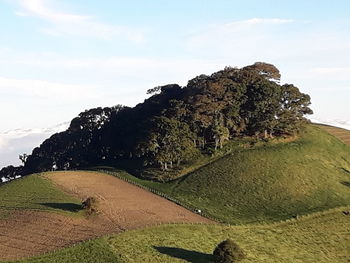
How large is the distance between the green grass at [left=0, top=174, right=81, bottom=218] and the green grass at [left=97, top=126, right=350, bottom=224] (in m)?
20.2

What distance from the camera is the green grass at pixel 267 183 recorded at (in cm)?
7556

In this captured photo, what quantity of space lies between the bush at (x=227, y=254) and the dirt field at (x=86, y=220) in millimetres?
14953

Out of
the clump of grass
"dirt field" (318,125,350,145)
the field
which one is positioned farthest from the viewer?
"dirt field" (318,125,350,145)

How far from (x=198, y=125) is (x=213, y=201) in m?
29.8

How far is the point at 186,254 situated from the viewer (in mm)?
52750

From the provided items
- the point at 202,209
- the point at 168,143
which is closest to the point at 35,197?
the point at 202,209

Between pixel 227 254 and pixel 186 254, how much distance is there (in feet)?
18.6

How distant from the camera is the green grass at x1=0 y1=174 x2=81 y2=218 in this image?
68.3 meters

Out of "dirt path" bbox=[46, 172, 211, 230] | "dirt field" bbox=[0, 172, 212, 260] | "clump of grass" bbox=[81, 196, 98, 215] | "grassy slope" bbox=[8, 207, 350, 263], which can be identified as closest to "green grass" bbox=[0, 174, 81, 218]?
"clump of grass" bbox=[81, 196, 98, 215]

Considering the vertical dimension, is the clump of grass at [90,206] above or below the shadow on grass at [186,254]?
above

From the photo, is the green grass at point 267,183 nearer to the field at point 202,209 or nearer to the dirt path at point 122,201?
the field at point 202,209

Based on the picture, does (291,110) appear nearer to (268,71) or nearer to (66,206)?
(268,71)

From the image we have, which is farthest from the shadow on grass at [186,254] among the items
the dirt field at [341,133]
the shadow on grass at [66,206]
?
the dirt field at [341,133]

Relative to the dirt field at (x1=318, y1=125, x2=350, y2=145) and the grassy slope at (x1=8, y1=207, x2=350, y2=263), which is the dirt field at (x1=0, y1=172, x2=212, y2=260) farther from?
the dirt field at (x1=318, y1=125, x2=350, y2=145)
